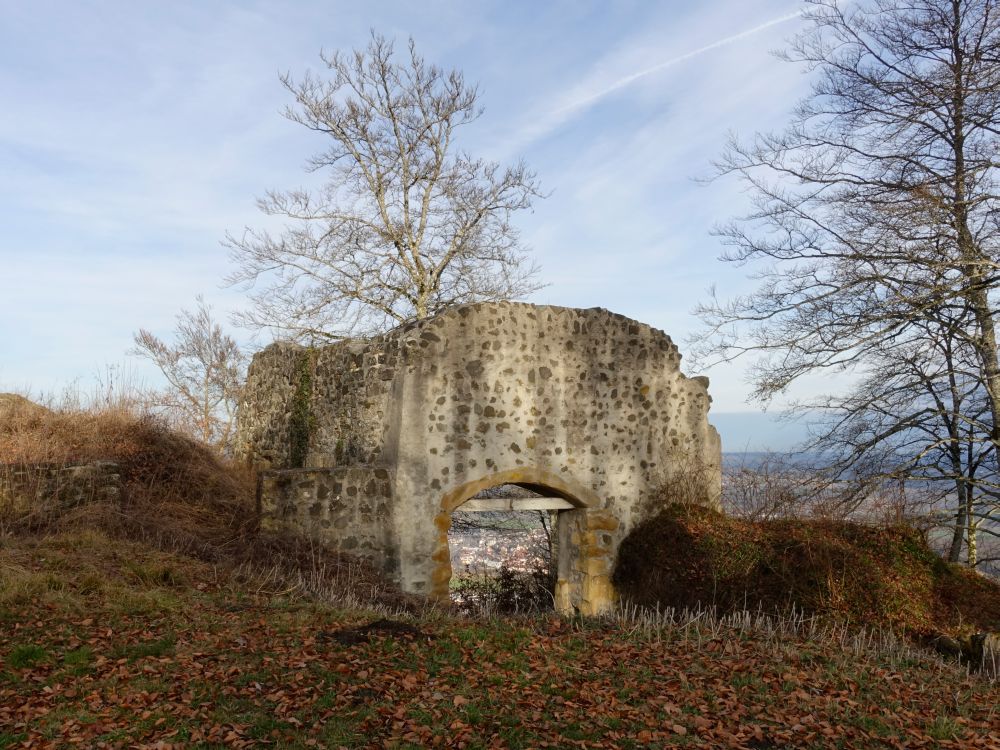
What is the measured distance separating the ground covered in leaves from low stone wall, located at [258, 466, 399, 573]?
151 centimetres

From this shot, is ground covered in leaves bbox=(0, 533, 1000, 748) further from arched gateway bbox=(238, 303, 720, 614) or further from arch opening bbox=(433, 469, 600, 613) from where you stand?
arch opening bbox=(433, 469, 600, 613)

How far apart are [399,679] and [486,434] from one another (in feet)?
14.6

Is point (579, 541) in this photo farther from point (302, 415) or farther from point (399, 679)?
point (399, 679)

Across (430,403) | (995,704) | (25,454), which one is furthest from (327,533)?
(995,704)

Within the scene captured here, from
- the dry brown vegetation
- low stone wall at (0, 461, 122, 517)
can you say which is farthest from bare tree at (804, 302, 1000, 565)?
low stone wall at (0, 461, 122, 517)

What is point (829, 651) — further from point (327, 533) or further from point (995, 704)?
point (327, 533)

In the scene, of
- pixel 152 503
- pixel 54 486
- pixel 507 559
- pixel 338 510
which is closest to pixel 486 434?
pixel 338 510

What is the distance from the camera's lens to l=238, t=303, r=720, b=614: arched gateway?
370 inches

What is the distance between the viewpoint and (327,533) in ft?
30.7

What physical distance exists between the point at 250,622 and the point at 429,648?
1518mm

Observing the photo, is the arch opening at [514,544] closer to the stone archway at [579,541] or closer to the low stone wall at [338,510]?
the stone archway at [579,541]

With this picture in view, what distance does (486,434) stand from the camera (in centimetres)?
988

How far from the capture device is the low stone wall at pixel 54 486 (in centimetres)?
952

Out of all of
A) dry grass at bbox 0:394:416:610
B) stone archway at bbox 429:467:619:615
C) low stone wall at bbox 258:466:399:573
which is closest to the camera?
dry grass at bbox 0:394:416:610
